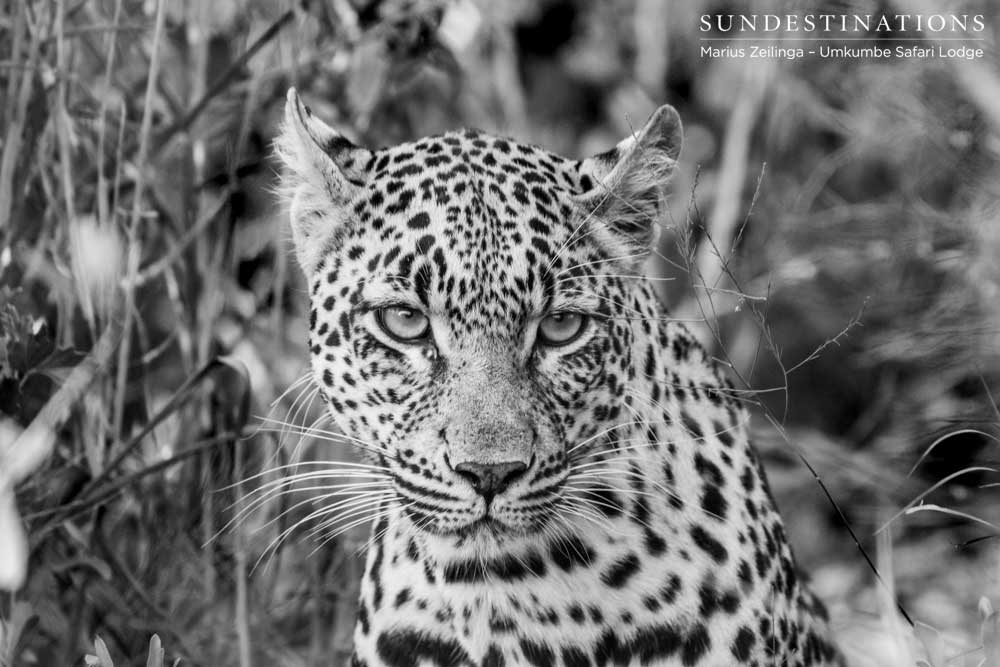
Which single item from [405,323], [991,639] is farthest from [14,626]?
[991,639]

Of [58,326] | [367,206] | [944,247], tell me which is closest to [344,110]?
[58,326]

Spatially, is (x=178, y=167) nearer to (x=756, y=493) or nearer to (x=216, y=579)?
(x=216, y=579)

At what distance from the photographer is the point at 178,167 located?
558 cm

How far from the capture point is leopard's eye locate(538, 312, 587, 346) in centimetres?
387

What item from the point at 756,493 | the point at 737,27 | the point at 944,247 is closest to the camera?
the point at 756,493

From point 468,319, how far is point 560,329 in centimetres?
29

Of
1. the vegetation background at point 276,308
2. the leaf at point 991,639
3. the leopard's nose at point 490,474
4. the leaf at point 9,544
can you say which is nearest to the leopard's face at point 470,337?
the leopard's nose at point 490,474

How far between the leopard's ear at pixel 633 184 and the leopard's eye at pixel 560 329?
0.29 m

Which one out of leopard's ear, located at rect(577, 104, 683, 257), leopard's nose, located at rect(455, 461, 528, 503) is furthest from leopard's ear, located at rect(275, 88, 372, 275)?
leopard's nose, located at rect(455, 461, 528, 503)

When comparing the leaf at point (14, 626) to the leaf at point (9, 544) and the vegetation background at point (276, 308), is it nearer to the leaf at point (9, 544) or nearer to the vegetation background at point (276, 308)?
the vegetation background at point (276, 308)

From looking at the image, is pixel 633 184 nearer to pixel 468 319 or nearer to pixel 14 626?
pixel 468 319

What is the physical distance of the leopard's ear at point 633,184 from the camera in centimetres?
396

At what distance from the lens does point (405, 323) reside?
12.7 feet

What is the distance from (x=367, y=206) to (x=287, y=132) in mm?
357
